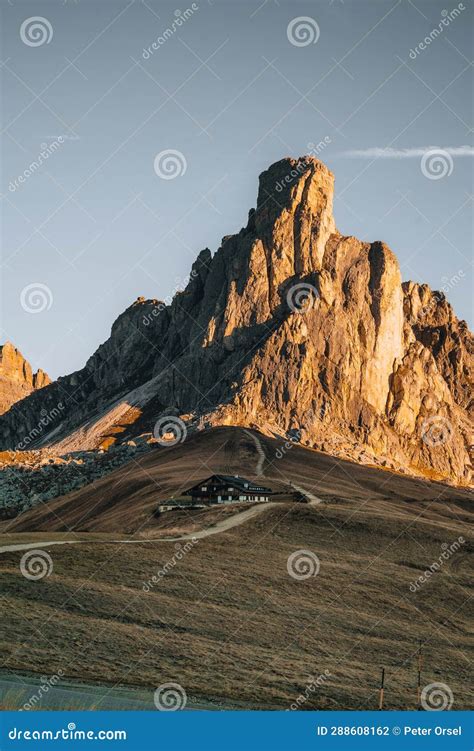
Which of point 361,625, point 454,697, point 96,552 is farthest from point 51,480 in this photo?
point 454,697

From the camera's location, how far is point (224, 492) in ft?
305

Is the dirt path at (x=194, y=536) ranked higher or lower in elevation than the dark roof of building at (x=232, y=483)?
lower

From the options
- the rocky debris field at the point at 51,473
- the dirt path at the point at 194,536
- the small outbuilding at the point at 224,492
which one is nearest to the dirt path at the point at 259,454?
the small outbuilding at the point at 224,492

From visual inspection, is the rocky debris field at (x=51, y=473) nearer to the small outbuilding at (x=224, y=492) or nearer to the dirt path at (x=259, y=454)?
the dirt path at (x=259, y=454)

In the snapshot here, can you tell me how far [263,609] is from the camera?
1945 inches

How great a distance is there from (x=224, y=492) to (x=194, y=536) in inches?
950

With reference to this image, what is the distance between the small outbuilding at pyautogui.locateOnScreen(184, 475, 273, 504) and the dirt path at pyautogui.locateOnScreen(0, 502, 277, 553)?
5.54m

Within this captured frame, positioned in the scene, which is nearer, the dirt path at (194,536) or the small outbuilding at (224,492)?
the dirt path at (194,536)

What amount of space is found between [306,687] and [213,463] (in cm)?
8812

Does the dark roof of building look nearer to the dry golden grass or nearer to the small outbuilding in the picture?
the small outbuilding

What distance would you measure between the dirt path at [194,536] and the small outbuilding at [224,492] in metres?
5.54

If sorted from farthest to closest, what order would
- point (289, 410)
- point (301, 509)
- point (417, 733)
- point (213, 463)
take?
point (289, 410) → point (213, 463) → point (301, 509) → point (417, 733)

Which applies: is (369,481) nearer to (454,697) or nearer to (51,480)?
(51,480)

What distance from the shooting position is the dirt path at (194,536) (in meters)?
59.0
